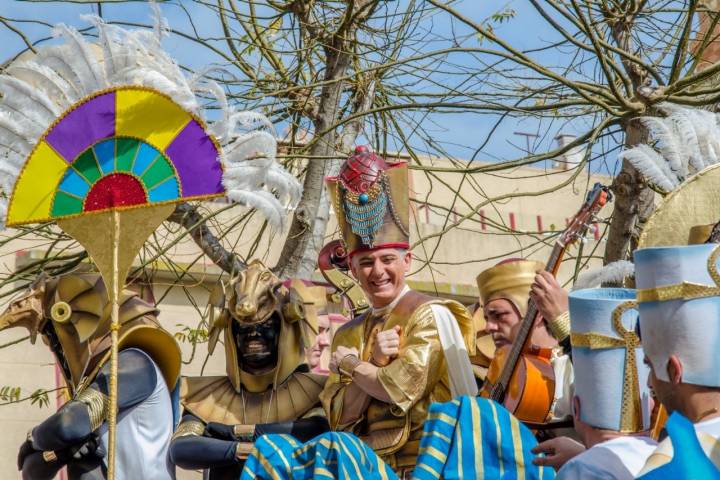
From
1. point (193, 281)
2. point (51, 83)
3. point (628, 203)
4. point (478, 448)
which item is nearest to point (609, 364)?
point (478, 448)

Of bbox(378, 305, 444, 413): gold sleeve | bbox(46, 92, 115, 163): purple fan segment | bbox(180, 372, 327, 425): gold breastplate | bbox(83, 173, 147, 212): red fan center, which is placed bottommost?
bbox(180, 372, 327, 425): gold breastplate

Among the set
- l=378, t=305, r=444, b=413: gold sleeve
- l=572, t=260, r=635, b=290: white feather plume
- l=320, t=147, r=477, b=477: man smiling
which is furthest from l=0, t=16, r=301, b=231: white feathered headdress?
l=572, t=260, r=635, b=290: white feather plume

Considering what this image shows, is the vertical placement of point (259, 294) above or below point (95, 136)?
below

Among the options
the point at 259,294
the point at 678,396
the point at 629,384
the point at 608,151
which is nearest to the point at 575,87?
the point at 608,151

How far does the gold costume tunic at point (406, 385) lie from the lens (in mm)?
5168

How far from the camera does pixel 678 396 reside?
11.0 feet

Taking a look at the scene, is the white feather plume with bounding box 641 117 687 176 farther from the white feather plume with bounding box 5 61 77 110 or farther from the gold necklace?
the white feather plume with bounding box 5 61 77 110

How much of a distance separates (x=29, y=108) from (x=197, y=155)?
2.52 feet

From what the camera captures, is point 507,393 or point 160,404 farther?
point 160,404

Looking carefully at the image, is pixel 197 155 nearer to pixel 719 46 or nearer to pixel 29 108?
pixel 29 108

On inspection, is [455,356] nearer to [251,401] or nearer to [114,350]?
[251,401]

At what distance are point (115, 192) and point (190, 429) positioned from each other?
102cm

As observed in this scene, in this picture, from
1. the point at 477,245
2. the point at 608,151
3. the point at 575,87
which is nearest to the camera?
the point at 575,87

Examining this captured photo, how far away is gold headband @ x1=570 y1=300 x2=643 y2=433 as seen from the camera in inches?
152
